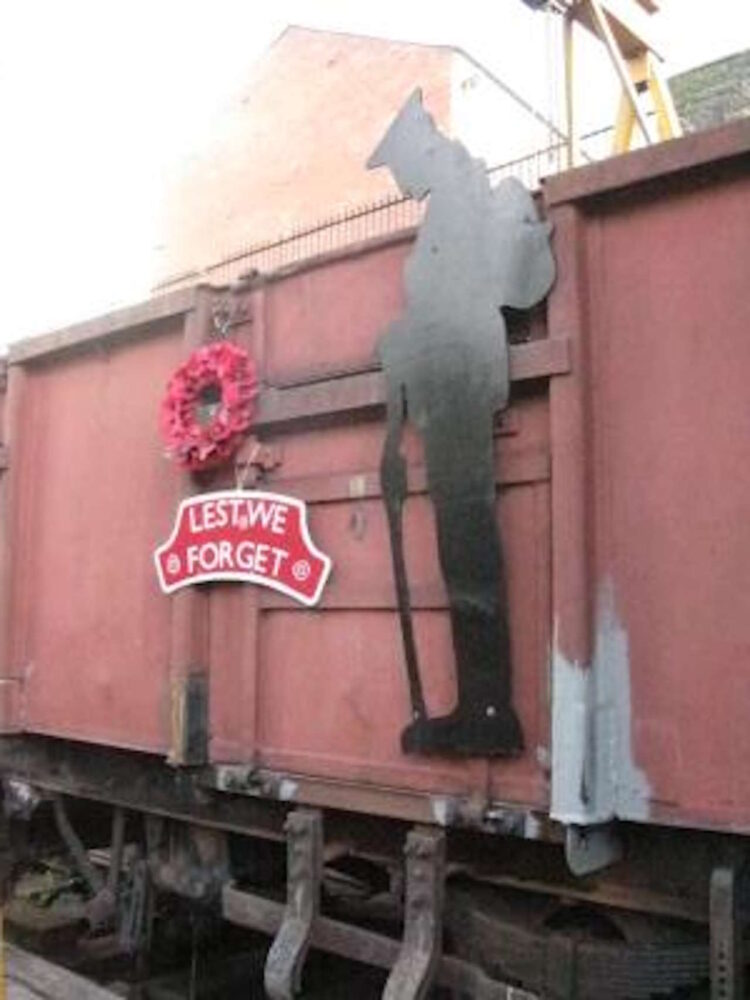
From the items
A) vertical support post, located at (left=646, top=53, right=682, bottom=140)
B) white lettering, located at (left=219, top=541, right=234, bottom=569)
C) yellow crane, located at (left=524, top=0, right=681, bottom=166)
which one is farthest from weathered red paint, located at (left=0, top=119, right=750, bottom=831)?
vertical support post, located at (left=646, top=53, right=682, bottom=140)

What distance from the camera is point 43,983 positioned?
484 centimetres

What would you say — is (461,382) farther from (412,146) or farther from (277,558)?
(277,558)

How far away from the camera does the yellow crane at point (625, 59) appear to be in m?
6.39

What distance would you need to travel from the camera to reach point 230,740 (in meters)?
3.93

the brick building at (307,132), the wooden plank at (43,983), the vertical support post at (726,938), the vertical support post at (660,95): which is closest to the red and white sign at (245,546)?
the vertical support post at (726,938)

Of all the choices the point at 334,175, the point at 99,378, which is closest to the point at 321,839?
the point at 99,378

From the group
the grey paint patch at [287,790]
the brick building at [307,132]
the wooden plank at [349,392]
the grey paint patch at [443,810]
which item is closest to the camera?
the wooden plank at [349,392]

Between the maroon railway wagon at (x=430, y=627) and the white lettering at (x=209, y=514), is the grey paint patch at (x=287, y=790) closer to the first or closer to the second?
the maroon railway wagon at (x=430, y=627)

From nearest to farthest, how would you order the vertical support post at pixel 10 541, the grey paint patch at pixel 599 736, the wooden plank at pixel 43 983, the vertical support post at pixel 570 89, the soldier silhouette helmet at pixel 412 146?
the grey paint patch at pixel 599 736
the soldier silhouette helmet at pixel 412 146
the wooden plank at pixel 43 983
the vertical support post at pixel 10 541
the vertical support post at pixel 570 89

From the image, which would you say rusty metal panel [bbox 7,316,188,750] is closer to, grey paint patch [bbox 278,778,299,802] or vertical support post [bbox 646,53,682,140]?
grey paint patch [bbox 278,778,299,802]

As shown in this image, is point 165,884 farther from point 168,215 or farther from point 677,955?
point 168,215

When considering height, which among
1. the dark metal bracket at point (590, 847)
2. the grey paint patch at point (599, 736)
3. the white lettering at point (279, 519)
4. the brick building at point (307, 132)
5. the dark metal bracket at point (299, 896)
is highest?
the brick building at point (307, 132)

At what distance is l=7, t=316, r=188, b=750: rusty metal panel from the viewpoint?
4281mm

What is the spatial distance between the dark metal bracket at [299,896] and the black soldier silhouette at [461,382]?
1.55 feet
